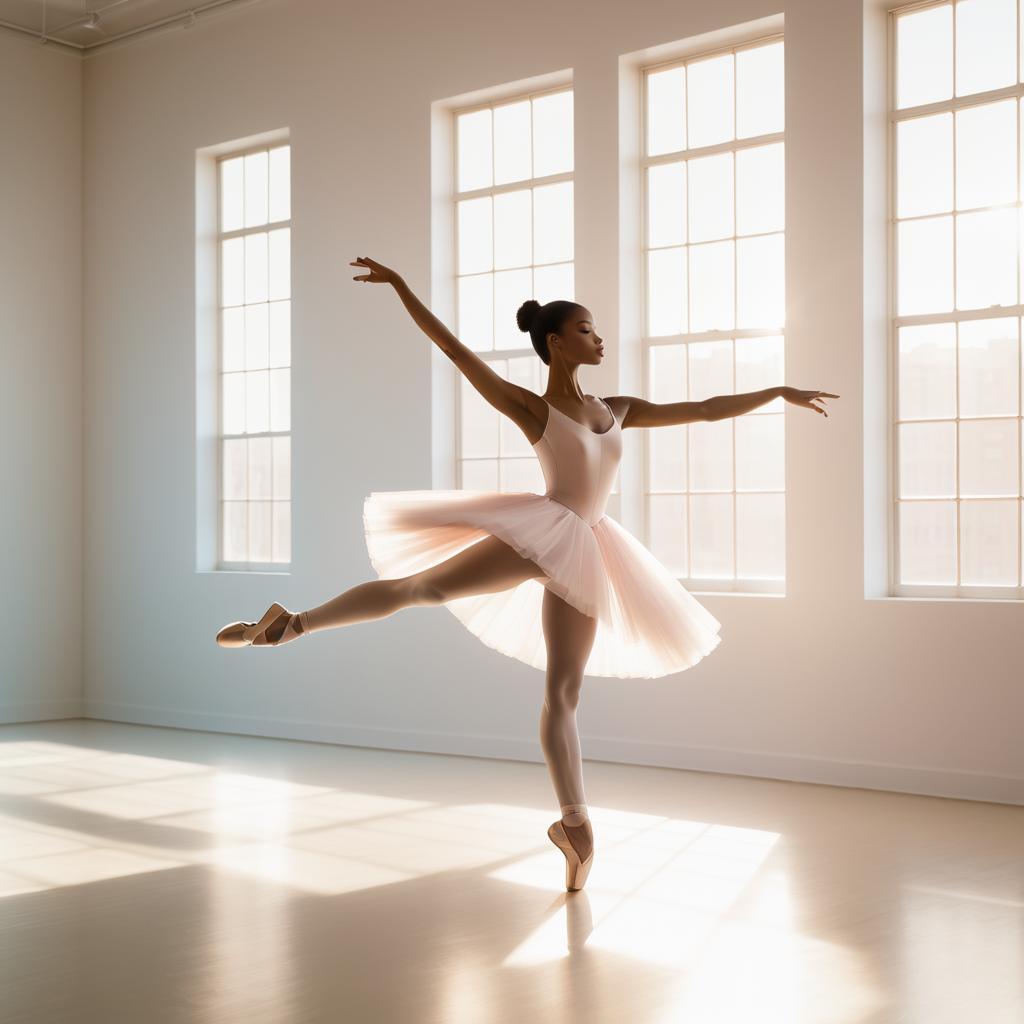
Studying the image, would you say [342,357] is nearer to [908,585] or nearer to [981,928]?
[908,585]

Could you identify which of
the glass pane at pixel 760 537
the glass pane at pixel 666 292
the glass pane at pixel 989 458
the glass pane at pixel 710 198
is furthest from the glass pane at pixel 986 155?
the glass pane at pixel 760 537

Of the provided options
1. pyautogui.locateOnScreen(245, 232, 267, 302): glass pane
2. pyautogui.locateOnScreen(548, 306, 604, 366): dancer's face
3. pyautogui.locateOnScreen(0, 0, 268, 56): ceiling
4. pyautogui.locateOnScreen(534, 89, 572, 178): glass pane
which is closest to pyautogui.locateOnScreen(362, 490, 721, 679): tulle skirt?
pyautogui.locateOnScreen(548, 306, 604, 366): dancer's face

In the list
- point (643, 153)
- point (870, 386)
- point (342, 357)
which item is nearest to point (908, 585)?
point (870, 386)

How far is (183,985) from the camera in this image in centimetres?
279

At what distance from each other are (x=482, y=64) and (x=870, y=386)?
2.62 meters

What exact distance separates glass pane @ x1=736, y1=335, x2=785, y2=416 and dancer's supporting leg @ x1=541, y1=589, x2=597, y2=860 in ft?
8.22

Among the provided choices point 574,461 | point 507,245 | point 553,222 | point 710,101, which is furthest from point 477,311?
point 574,461

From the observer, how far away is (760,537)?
19.2 feet

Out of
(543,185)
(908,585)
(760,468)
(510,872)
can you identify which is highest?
(543,185)

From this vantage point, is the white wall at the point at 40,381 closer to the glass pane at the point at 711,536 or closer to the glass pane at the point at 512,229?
the glass pane at the point at 512,229

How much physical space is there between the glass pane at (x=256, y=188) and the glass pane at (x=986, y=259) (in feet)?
13.5

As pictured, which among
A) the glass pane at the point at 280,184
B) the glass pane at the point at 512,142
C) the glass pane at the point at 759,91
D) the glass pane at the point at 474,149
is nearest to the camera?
the glass pane at the point at 759,91

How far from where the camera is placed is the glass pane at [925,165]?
536 centimetres

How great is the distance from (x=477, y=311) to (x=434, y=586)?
3.61m
